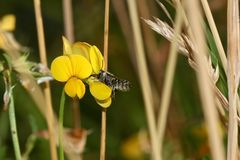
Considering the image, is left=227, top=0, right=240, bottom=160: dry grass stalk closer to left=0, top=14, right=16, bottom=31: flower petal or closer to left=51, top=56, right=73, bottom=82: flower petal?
left=51, top=56, right=73, bottom=82: flower petal

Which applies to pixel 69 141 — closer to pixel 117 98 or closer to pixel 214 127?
pixel 214 127

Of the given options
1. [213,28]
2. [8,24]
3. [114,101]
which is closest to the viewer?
[213,28]

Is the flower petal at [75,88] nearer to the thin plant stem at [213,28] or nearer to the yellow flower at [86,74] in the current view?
the yellow flower at [86,74]

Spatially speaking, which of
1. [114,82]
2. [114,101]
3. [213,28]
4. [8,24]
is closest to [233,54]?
[213,28]

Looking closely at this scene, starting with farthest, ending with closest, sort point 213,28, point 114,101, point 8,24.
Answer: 1. point 114,101
2. point 8,24
3. point 213,28

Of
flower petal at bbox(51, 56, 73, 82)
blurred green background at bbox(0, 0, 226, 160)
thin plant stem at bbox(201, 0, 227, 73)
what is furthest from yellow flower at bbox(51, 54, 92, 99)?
blurred green background at bbox(0, 0, 226, 160)

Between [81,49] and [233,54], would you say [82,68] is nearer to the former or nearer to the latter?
[81,49]
